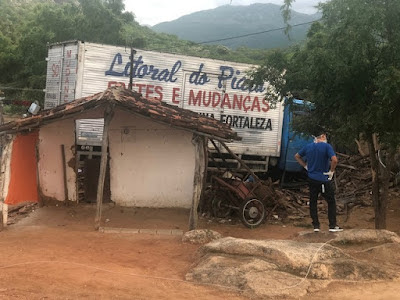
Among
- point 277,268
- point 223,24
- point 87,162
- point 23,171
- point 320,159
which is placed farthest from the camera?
point 223,24

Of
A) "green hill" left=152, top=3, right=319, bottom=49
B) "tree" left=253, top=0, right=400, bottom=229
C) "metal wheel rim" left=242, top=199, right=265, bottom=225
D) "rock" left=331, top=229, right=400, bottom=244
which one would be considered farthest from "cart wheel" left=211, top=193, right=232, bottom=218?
"green hill" left=152, top=3, right=319, bottom=49

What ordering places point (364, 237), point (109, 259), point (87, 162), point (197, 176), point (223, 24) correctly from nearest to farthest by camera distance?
point (109, 259), point (364, 237), point (197, 176), point (87, 162), point (223, 24)

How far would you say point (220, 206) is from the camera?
10742mm

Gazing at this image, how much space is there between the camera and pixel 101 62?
11.6m

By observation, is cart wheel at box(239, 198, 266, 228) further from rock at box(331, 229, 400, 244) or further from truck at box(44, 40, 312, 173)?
rock at box(331, 229, 400, 244)

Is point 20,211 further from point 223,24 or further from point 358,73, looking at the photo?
point 223,24

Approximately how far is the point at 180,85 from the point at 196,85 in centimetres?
47

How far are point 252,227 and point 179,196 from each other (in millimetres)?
2010

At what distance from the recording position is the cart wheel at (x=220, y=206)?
35.1ft

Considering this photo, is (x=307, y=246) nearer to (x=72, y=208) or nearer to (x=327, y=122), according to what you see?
(x=327, y=122)

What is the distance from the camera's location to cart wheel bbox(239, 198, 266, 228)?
33.4ft

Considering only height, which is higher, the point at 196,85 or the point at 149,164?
the point at 196,85

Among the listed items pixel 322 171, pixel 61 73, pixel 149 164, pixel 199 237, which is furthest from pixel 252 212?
pixel 61 73

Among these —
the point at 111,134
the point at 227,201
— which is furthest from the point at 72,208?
the point at 227,201
